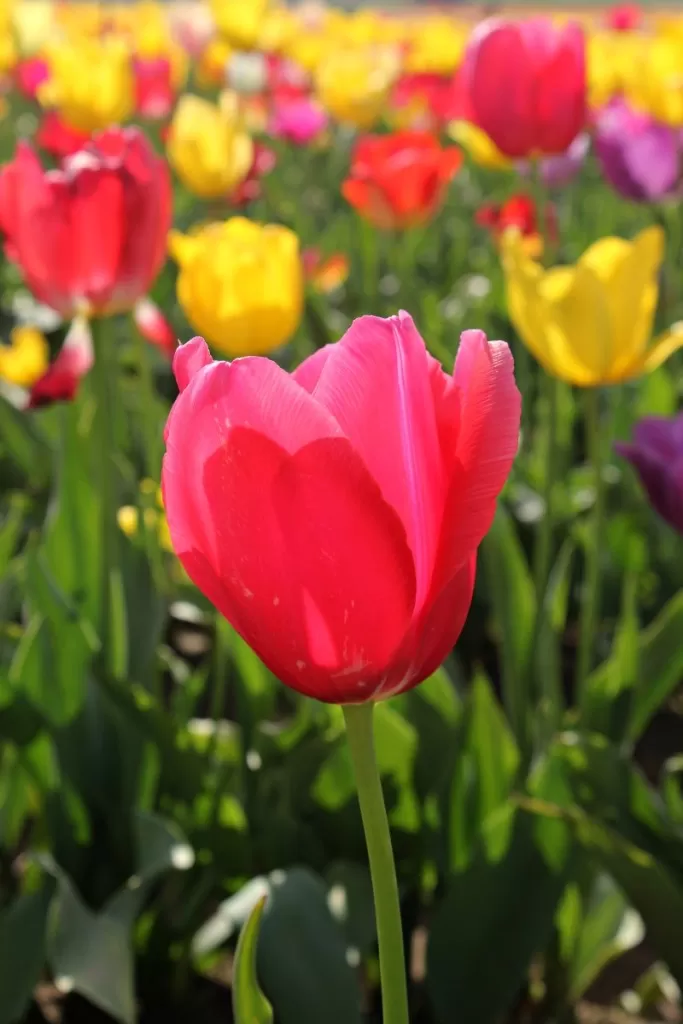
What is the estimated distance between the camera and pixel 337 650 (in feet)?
1.70

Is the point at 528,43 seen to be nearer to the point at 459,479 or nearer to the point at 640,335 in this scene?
the point at 640,335

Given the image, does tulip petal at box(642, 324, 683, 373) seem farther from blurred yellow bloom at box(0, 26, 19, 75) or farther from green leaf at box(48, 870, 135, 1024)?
blurred yellow bloom at box(0, 26, 19, 75)

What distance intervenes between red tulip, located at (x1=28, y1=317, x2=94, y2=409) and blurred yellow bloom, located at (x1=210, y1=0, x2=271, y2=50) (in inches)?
133

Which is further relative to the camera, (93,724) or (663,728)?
(663,728)

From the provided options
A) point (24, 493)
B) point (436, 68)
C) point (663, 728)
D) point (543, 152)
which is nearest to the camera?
point (543, 152)

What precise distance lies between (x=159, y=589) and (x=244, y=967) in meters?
0.82

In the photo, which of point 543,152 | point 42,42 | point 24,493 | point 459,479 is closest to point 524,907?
point 459,479

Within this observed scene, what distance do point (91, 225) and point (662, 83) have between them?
6.40 ft

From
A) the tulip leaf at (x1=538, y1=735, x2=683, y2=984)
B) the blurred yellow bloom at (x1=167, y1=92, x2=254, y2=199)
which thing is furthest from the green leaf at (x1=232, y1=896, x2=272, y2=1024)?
the blurred yellow bloom at (x1=167, y1=92, x2=254, y2=199)

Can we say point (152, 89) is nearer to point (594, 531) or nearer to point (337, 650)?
point (594, 531)

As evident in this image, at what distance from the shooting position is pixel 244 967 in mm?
579

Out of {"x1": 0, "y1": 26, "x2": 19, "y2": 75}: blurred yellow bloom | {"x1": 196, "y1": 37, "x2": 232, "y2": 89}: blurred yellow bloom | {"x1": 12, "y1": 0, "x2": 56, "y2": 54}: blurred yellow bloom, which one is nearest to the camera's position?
{"x1": 0, "y1": 26, "x2": 19, "y2": 75}: blurred yellow bloom

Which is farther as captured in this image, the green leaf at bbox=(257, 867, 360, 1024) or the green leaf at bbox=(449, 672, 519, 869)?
the green leaf at bbox=(449, 672, 519, 869)

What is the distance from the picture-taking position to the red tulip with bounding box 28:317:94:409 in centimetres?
120
